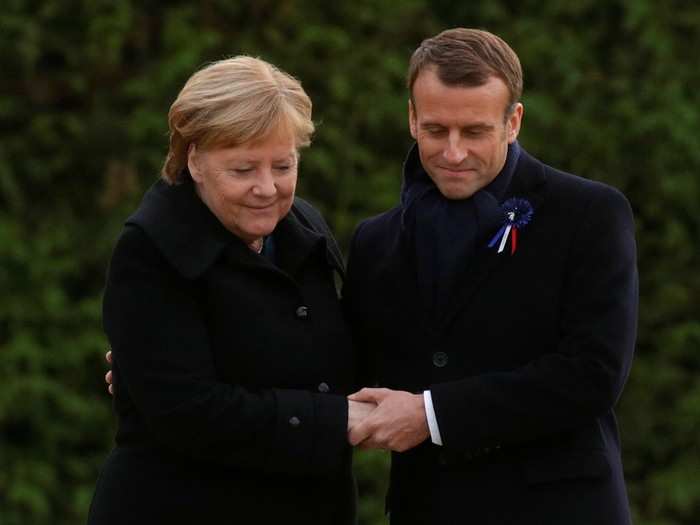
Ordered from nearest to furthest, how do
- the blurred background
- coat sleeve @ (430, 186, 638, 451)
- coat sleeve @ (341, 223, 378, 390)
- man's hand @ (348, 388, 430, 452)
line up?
coat sleeve @ (430, 186, 638, 451) < man's hand @ (348, 388, 430, 452) < coat sleeve @ (341, 223, 378, 390) < the blurred background

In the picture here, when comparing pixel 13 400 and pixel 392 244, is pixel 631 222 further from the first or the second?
pixel 13 400

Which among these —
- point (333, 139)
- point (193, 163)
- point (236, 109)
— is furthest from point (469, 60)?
point (333, 139)

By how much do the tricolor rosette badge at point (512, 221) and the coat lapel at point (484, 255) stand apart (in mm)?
12

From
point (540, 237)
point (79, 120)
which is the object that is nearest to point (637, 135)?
point (79, 120)

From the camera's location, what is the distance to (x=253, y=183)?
3.36m

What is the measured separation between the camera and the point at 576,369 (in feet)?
10.8

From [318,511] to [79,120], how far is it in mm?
3508

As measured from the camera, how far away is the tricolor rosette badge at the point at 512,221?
11.1 ft

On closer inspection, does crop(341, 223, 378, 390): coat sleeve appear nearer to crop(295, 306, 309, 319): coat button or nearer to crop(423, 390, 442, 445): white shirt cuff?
crop(295, 306, 309, 319): coat button

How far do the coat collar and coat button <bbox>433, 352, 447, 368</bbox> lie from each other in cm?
40

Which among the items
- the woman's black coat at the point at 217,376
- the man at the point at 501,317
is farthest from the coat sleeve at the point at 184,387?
the man at the point at 501,317

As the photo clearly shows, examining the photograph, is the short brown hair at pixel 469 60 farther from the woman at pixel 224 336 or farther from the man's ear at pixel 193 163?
the man's ear at pixel 193 163

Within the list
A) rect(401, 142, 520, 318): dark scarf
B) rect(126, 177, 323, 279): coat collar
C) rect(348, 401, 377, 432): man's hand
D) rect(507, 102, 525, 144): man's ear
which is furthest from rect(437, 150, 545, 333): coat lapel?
rect(126, 177, 323, 279): coat collar

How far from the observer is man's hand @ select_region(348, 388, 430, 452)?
11.1 feet
